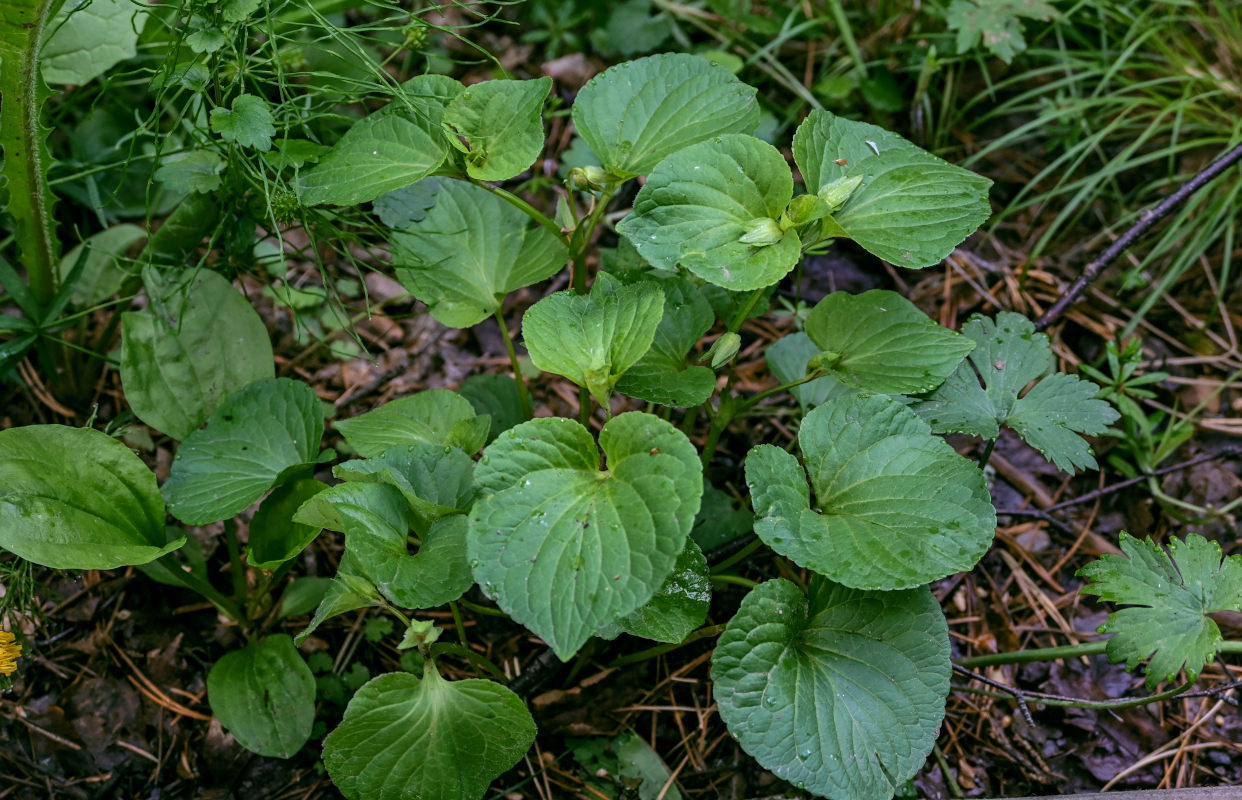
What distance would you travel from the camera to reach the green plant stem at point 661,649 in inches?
65.9

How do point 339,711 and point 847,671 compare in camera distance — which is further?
point 339,711

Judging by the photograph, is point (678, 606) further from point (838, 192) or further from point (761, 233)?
point (838, 192)

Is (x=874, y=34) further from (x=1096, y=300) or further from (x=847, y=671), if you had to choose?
(x=847, y=671)

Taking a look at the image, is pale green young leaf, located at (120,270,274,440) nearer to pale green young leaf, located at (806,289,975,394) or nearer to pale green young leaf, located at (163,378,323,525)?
pale green young leaf, located at (163,378,323,525)

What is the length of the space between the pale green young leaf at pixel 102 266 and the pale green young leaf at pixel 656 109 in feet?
4.23

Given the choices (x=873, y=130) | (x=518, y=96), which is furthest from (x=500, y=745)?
(x=873, y=130)

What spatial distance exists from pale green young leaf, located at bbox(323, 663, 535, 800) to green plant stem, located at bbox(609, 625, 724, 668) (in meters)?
0.34

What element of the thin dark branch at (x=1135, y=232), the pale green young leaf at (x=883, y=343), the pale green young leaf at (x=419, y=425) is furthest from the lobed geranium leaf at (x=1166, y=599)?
the pale green young leaf at (x=419, y=425)

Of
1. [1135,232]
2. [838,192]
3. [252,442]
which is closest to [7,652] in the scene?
[252,442]

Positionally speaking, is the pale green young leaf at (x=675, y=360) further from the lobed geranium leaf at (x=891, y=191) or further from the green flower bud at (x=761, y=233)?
the lobed geranium leaf at (x=891, y=191)

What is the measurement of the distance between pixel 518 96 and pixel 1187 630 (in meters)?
1.55

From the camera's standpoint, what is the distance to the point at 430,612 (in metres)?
1.95

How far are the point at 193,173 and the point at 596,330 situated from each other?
0.96 metres

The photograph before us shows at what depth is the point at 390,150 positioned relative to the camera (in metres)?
1.74
